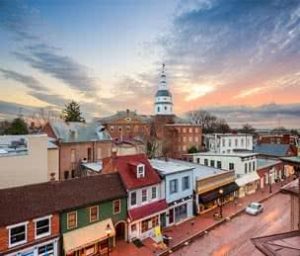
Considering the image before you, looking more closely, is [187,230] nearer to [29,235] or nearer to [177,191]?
[177,191]

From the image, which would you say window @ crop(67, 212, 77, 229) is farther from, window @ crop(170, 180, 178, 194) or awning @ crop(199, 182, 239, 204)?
awning @ crop(199, 182, 239, 204)

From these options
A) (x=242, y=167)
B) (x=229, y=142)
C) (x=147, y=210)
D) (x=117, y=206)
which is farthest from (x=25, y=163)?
(x=229, y=142)

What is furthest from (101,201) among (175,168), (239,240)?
(239,240)

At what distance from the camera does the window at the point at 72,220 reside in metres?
17.3

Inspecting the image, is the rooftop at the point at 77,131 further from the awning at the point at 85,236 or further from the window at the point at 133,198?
the awning at the point at 85,236

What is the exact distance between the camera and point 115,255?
18.0 metres

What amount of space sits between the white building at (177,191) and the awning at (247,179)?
9.27m

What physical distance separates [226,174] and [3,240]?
2222cm

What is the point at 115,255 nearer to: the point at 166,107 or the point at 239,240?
the point at 239,240

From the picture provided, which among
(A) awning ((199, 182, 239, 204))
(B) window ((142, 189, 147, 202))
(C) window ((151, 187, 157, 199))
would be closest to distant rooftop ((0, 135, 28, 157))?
(B) window ((142, 189, 147, 202))

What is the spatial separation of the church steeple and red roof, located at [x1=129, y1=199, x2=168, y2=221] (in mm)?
48035

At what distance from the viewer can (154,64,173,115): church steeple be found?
7006 cm

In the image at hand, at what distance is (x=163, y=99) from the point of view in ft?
231

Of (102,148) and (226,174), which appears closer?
(226,174)
